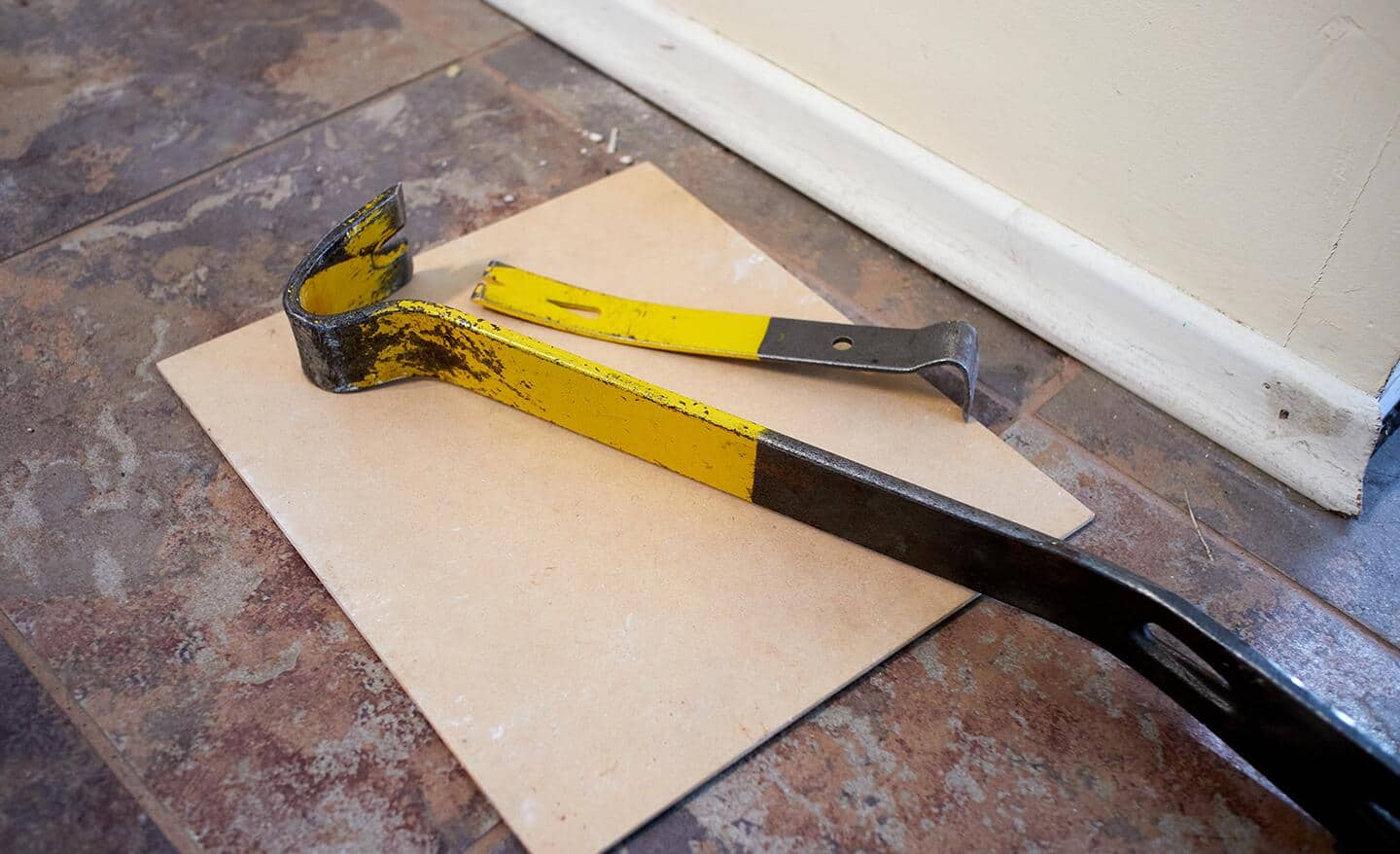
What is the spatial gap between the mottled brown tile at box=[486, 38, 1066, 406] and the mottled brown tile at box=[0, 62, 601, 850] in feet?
0.45

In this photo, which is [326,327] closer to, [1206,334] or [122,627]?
[122,627]

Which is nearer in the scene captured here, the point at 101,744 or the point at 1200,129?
the point at 101,744

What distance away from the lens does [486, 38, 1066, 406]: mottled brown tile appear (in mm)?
1599

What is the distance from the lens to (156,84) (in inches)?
78.7

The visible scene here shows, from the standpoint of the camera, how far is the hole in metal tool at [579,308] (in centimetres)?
156

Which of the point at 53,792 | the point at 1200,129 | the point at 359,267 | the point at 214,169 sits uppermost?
the point at 1200,129

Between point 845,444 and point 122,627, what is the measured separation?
0.89 meters

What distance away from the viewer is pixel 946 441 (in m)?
1.43

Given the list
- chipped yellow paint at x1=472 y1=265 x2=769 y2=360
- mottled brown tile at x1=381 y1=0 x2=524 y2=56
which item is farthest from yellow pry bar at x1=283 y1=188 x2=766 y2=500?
mottled brown tile at x1=381 y1=0 x2=524 y2=56

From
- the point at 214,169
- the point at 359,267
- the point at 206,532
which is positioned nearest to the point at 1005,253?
the point at 359,267

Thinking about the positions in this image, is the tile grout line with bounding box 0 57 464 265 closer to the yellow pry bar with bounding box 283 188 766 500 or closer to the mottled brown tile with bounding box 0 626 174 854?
the yellow pry bar with bounding box 283 188 766 500

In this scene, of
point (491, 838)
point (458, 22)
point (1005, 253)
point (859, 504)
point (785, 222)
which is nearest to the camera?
point (491, 838)

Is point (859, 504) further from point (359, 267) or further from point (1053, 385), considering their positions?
Result: point (359, 267)

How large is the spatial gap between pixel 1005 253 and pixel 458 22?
121 centimetres
